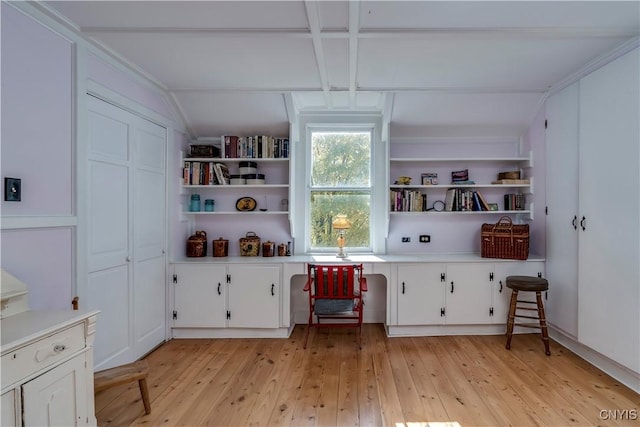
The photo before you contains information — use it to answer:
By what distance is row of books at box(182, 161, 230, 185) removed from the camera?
3609 millimetres

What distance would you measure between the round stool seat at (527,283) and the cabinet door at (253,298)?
7.73 feet

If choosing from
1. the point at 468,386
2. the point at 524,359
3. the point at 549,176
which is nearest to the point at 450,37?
the point at 549,176

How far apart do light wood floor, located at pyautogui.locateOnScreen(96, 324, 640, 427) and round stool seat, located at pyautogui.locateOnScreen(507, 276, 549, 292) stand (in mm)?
602

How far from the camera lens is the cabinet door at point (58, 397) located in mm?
1351

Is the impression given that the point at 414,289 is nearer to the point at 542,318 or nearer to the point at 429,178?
the point at 542,318

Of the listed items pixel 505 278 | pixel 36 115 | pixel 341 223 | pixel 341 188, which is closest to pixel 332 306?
pixel 341 223

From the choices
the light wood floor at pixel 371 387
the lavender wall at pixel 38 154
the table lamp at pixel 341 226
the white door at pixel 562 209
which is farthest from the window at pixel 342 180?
the lavender wall at pixel 38 154

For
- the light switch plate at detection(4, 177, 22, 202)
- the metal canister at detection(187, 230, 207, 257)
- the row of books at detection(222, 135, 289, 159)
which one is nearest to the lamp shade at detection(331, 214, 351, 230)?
the row of books at detection(222, 135, 289, 159)

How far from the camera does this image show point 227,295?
333 centimetres

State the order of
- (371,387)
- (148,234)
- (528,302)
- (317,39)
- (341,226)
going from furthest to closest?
(341,226) → (528,302) → (148,234) → (371,387) → (317,39)

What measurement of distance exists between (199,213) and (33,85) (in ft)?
6.48

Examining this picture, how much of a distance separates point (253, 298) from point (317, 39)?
2489 millimetres

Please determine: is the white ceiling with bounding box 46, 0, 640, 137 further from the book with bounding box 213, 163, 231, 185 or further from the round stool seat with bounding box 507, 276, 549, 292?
the round stool seat with bounding box 507, 276, 549, 292

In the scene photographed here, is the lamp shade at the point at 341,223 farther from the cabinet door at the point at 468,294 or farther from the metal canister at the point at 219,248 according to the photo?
the metal canister at the point at 219,248
